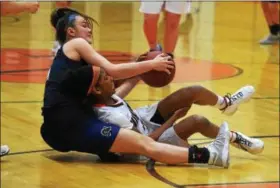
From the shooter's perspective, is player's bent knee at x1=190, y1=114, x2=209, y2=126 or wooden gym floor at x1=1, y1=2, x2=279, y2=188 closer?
wooden gym floor at x1=1, y1=2, x2=279, y2=188

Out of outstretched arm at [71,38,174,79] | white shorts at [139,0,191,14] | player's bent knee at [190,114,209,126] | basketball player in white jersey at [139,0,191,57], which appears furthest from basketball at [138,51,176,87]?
white shorts at [139,0,191,14]

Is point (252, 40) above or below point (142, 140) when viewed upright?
below

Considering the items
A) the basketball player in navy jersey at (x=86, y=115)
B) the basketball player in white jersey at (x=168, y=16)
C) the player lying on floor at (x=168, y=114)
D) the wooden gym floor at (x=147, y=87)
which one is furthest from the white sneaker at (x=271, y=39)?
the basketball player in navy jersey at (x=86, y=115)

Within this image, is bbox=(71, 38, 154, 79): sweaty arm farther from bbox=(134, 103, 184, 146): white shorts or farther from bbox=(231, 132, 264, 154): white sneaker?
bbox=(231, 132, 264, 154): white sneaker

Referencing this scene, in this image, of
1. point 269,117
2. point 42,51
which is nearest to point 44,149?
point 269,117

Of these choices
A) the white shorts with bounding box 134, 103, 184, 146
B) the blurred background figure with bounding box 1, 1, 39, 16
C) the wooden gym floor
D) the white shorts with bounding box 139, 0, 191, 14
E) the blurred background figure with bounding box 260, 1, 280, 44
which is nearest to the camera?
the blurred background figure with bounding box 1, 1, 39, 16

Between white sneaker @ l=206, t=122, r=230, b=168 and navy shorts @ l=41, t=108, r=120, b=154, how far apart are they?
640 millimetres

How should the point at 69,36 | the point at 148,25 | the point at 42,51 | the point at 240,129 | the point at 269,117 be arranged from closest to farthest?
the point at 69,36 < the point at 240,129 < the point at 269,117 < the point at 148,25 < the point at 42,51

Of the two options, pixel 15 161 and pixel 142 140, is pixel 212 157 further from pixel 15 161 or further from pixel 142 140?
pixel 15 161

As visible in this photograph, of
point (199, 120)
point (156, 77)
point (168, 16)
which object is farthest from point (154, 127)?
point (168, 16)

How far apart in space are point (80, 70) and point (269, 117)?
2.27 meters

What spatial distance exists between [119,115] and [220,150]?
69 cm

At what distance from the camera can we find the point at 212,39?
11.7m

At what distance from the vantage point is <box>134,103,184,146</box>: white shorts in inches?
205
